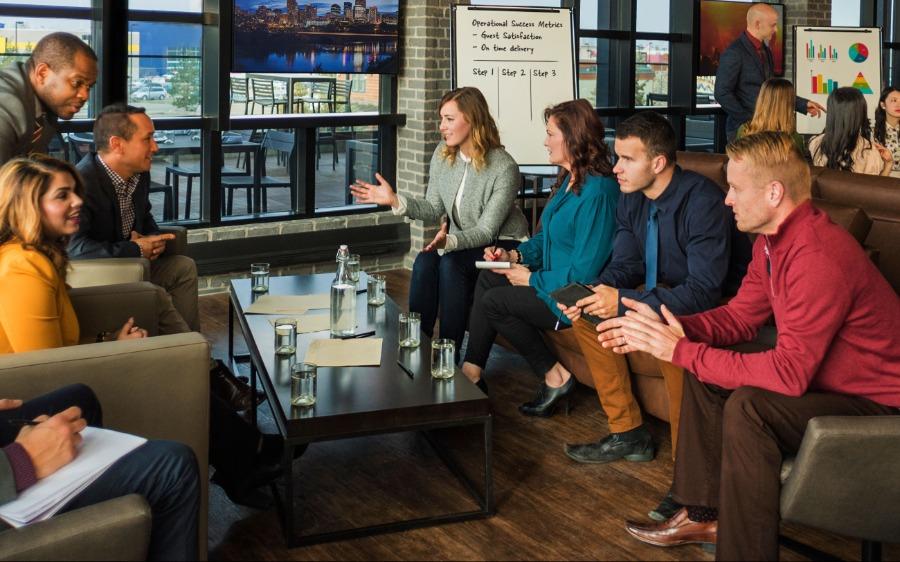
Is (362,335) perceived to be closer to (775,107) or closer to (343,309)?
(343,309)

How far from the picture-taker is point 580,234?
410cm

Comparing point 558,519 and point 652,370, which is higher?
point 652,370

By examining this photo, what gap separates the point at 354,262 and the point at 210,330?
57.3 inches

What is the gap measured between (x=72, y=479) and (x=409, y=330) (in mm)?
1560

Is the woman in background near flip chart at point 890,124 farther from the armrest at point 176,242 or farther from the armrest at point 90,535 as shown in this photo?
the armrest at point 90,535

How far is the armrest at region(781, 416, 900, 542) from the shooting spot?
247 centimetres

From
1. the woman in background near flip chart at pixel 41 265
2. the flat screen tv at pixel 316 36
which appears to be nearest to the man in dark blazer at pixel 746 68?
the flat screen tv at pixel 316 36

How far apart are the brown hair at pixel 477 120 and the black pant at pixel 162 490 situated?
2.58 m

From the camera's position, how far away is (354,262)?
436 centimetres

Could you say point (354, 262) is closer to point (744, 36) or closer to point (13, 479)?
point (13, 479)

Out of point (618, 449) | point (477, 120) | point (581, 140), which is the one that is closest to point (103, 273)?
point (477, 120)

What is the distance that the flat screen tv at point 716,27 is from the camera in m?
8.41

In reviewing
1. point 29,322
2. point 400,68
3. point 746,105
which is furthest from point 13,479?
point 746,105

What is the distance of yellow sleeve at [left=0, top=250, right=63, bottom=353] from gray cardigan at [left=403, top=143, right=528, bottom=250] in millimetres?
2095
